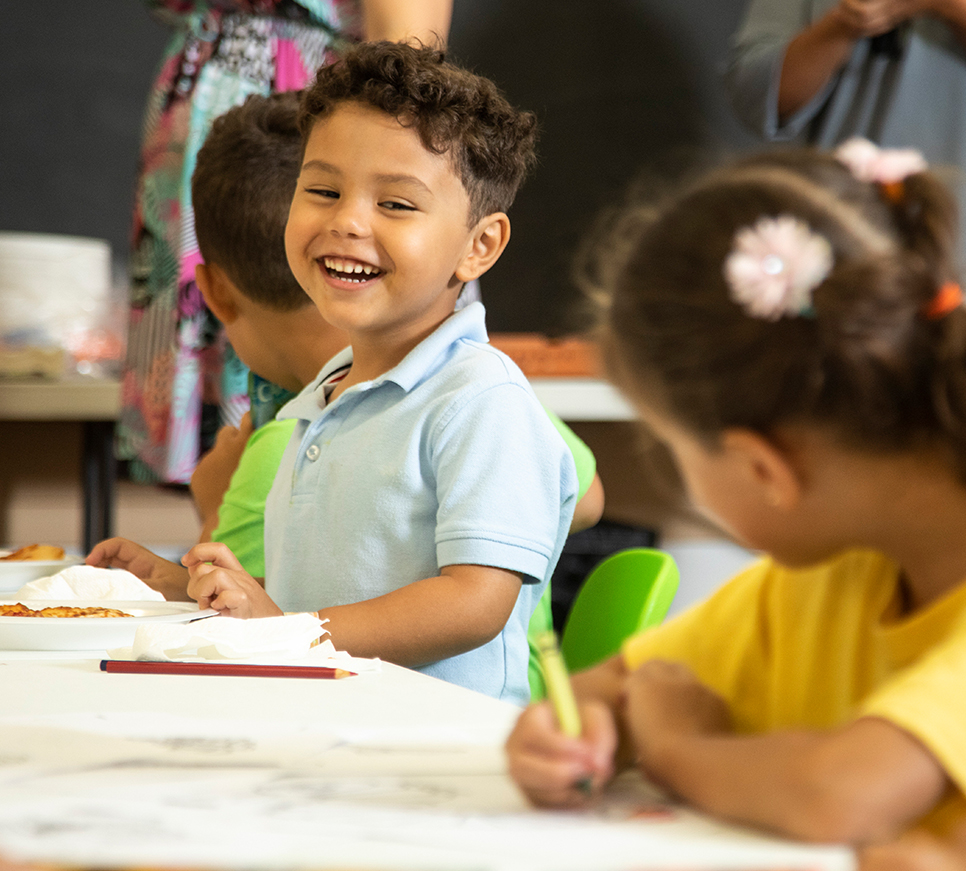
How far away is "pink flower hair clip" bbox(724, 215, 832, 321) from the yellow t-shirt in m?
0.15

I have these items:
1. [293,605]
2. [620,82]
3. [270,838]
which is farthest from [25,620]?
[620,82]

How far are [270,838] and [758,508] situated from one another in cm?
26

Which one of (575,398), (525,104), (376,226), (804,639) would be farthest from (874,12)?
(804,639)

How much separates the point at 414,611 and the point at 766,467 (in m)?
0.53

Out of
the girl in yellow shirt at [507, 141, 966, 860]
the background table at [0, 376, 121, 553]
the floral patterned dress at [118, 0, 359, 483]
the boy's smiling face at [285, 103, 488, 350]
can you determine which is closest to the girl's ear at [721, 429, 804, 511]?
the girl in yellow shirt at [507, 141, 966, 860]

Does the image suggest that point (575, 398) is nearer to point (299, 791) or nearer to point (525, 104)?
point (525, 104)

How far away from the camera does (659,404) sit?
55 cm

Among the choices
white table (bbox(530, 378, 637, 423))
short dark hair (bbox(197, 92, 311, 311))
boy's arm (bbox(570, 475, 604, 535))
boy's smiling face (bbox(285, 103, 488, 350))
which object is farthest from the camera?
white table (bbox(530, 378, 637, 423))

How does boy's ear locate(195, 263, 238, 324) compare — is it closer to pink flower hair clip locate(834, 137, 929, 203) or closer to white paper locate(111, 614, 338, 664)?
white paper locate(111, 614, 338, 664)

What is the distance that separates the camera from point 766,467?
51cm

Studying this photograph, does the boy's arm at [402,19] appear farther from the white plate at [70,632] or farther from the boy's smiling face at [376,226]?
the white plate at [70,632]

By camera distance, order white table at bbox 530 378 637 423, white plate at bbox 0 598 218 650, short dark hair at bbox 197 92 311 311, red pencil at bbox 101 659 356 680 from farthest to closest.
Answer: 1. white table at bbox 530 378 637 423
2. short dark hair at bbox 197 92 311 311
3. white plate at bbox 0 598 218 650
4. red pencil at bbox 101 659 356 680

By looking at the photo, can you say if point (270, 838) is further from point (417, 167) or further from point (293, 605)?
point (417, 167)

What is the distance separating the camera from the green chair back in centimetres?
105
